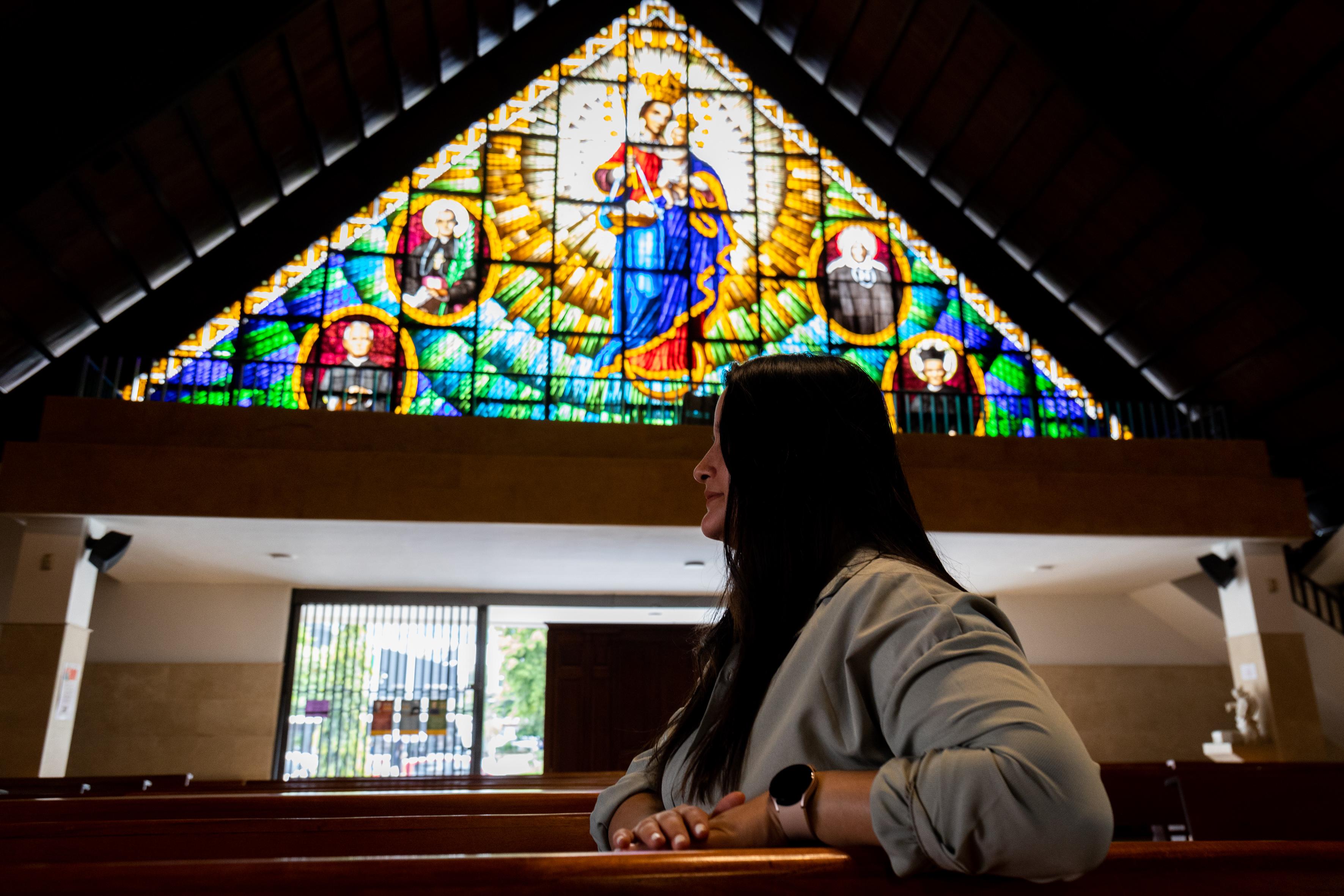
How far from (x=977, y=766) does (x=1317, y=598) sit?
969 cm

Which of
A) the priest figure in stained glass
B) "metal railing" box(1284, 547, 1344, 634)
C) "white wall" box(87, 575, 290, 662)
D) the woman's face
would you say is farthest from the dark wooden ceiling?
the woman's face

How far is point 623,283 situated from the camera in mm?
9695

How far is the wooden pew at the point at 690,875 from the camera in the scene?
2.02 feet

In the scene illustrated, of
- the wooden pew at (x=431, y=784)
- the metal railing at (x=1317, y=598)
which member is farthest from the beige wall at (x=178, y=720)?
the wooden pew at (x=431, y=784)

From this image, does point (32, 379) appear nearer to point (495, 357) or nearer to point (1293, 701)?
point (495, 357)

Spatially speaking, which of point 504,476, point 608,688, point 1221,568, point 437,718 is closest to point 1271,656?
point 1221,568

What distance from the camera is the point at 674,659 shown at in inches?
380

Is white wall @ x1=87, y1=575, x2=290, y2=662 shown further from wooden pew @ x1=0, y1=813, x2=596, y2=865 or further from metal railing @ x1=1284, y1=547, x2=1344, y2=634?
metal railing @ x1=1284, y1=547, x2=1344, y2=634

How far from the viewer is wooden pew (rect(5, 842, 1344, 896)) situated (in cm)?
62

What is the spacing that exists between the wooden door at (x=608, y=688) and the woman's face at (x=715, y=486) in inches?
318

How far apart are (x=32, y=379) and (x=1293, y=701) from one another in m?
10.9

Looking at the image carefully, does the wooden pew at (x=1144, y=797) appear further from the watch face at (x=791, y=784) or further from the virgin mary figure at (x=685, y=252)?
the virgin mary figure at (x=685, y=252)

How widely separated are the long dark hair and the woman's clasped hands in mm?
82

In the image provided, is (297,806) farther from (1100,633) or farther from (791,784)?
(1100,633)
